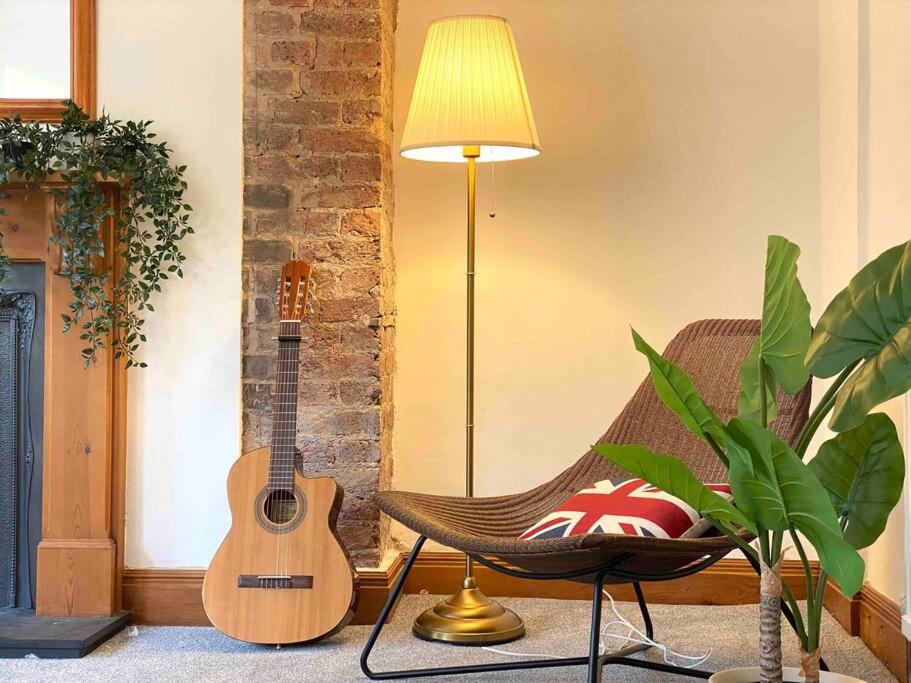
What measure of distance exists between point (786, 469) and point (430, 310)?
6.69 ft

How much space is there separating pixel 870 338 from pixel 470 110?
4.91 ft

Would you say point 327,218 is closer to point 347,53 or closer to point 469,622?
point 347,53

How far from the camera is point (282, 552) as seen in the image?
2.90m

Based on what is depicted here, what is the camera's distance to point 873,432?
1864mm

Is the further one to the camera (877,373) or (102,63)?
(102,63)

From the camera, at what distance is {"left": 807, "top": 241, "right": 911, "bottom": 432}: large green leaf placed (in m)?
1.59

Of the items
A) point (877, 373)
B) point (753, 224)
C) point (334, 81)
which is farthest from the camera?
point (753, 224)

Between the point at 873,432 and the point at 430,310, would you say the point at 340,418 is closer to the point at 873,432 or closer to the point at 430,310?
the point at 430,310

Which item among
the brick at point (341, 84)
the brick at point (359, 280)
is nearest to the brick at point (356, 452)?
the brick at point (359, 280)

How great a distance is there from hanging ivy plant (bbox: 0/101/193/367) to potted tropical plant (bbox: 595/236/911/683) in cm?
183

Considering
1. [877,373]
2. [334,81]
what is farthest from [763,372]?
[334,81]

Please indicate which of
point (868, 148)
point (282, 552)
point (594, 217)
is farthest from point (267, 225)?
point (868, 148)

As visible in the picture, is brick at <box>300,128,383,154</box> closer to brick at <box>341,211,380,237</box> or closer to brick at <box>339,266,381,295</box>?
brick at <box>341,211,380,237</box>

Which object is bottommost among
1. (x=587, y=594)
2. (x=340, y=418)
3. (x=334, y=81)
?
(x=587, y=594)
